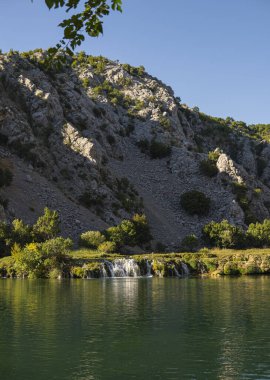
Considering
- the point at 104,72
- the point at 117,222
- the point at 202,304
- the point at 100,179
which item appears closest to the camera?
the point at 202,304

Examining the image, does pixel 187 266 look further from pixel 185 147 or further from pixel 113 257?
pixel 185 147

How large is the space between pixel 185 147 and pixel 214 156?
14.1 meters

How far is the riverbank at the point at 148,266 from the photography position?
80625mm

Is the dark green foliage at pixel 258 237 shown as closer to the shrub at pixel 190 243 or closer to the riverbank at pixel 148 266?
the shrub at pixel 190 243

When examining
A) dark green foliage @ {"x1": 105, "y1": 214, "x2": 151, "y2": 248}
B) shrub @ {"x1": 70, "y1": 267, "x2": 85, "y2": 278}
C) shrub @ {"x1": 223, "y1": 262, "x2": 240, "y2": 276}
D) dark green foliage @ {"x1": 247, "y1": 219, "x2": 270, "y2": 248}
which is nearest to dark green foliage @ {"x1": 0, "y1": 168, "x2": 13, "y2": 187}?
dark green foliage @ {"x1": 105, "y1": 214, "x2": 151, "y2": 248}

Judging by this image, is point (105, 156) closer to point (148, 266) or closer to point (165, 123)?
point (165, 123)

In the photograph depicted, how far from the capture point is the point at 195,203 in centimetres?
13288

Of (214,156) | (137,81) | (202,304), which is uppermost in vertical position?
(137,81)

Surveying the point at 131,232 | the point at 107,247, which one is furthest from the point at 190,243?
the point at 107,247

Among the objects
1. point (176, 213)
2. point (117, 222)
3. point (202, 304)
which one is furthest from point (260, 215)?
point (202, 304)

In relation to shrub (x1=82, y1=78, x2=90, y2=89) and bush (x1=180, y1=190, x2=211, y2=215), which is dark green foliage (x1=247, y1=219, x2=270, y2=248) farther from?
shrub (x1=82, y1=78, x2=90, y2=89)

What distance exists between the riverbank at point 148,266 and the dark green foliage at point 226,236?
23.2 metres

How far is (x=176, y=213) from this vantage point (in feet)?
438

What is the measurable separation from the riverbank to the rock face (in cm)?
2047
